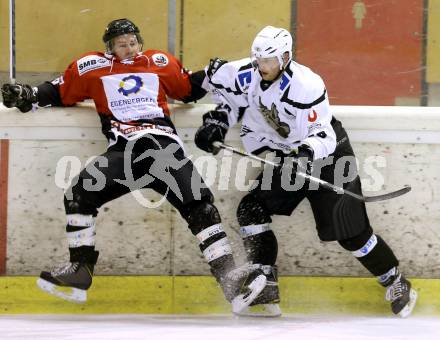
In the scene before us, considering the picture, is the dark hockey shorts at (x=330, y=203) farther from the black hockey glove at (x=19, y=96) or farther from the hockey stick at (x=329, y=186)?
the black hockey glove at (x=19, y=96)

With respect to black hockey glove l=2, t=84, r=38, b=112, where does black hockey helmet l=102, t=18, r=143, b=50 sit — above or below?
above

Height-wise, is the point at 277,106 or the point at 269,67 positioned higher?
the point at 269,67

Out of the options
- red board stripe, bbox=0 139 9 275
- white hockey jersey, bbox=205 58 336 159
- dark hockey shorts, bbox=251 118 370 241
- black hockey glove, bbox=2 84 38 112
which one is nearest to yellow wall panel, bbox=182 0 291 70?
white hockey jersey, bbox=205 58 336 159

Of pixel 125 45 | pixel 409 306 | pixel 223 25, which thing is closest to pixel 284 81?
pixel 223 25

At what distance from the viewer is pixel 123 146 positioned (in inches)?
176

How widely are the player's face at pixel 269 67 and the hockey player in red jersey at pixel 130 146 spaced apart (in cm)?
37

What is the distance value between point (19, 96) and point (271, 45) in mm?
1049

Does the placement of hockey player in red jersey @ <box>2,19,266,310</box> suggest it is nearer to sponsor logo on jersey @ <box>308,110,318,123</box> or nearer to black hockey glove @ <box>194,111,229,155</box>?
black hockey glove @ <box>194,111,229,155</box>

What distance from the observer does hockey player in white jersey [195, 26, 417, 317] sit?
4355mm

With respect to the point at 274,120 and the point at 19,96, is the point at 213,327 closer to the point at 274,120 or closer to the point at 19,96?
the point at 274,120

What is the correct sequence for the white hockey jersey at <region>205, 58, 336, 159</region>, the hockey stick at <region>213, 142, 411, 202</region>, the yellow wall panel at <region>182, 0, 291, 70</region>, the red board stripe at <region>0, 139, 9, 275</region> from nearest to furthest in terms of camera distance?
1. the white hockey jersey at <region>205, 58, 336, 159</region>
2. the hockey stick at <region>213, 142, 411, 202</region>
3. the red board stripe at <region>0, 139, 9, 275</region>
4. the yellow wall panel at <region>182, 0, 291, 70</region>

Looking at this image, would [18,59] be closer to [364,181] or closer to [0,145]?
[0,145]

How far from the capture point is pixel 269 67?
4.29 metres

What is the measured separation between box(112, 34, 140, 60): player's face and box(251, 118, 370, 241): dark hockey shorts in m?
0.73
